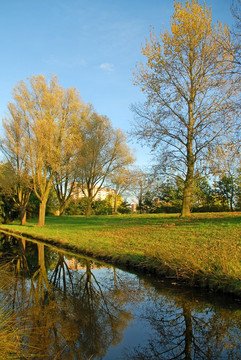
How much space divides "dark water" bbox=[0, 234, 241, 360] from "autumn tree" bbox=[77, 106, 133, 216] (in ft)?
75.5

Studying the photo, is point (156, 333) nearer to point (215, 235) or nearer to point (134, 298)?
point (134, 298)

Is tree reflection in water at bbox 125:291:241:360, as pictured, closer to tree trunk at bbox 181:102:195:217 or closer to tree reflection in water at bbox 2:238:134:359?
tree reflection in water at bbox 2:238:134:359

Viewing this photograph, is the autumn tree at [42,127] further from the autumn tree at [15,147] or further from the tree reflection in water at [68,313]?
the tree reflection in water at [68,313]

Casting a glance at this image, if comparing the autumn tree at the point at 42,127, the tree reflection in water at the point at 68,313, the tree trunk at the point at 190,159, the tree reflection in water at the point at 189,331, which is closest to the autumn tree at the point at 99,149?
the autumn tree at the point at 42,127

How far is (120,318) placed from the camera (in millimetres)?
5035

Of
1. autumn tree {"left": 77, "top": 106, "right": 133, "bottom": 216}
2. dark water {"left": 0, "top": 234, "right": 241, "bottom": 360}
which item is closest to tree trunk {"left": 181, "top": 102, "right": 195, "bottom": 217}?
dark water {"left": 0, "top": 234, "right": 241, "bottom": 360}

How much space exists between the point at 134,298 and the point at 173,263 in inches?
72.6

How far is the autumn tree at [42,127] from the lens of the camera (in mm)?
22328

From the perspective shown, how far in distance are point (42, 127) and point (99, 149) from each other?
9.58 m

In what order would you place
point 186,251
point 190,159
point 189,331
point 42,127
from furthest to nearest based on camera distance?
1. point 42,127
2. point 190,159
3. point 186,251
4. point 189,331

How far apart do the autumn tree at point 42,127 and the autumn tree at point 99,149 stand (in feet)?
17.6

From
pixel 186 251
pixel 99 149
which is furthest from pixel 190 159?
pixel 99 149

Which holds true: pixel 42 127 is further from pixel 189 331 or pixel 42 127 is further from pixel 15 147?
pixel 189 331

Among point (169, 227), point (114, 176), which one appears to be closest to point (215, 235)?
point (169, 227)
